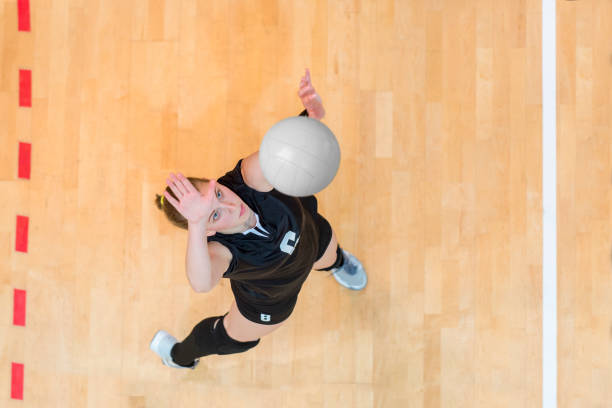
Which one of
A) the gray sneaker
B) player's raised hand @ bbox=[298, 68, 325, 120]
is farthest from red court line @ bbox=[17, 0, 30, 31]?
the gray sneaker

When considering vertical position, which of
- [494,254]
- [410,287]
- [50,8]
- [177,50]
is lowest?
[410,287]

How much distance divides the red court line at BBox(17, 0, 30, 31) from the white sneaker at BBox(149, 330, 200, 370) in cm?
171

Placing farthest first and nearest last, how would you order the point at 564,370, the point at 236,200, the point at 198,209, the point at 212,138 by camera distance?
the point at 212,138, the point at 564,370, the point at 236,200, the point at 198,209

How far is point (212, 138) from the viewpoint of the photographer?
244 centimetres

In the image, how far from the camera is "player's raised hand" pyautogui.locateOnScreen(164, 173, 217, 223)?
1.30m

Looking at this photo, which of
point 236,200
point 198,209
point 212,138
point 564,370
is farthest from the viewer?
point 212,138

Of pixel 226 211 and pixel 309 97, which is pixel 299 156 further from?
pixel 309 97

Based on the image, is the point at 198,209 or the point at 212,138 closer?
the point at 198,209

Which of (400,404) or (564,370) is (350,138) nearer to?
(400,404)

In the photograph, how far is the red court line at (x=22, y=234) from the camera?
247 cm

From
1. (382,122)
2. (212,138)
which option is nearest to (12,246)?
(212,138)

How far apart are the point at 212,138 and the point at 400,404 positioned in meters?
1.55

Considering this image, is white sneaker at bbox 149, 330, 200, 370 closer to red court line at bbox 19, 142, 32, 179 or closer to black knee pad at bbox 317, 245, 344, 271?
black knee pad at bbox 317, 245, 344, 271

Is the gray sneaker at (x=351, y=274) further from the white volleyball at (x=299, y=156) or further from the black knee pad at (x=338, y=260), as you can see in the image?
the white volleyball at (x=299, y=156)
